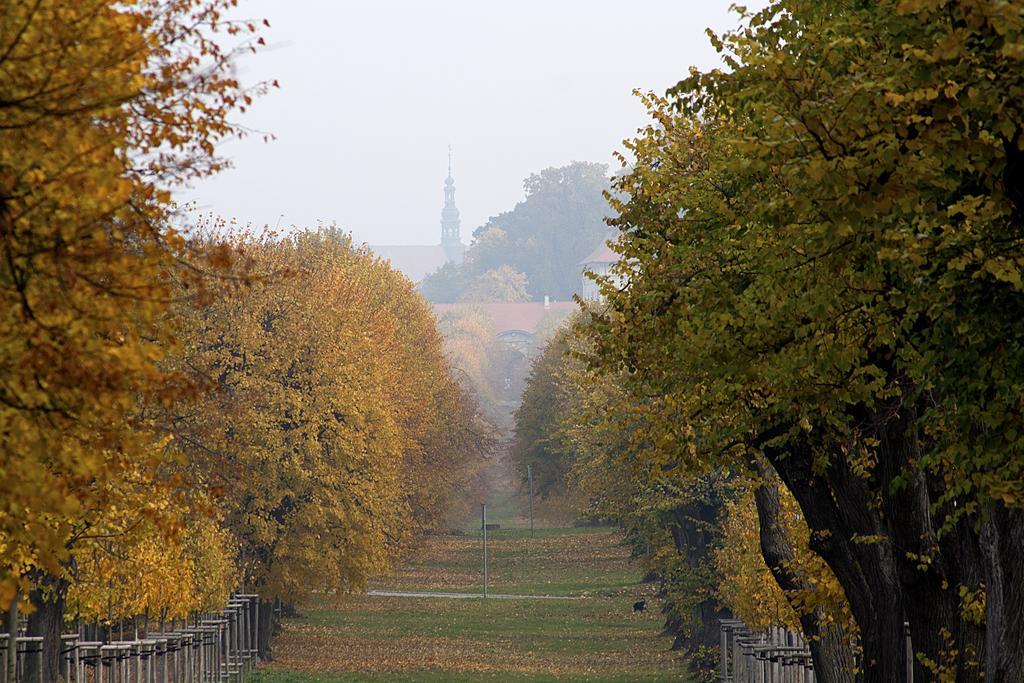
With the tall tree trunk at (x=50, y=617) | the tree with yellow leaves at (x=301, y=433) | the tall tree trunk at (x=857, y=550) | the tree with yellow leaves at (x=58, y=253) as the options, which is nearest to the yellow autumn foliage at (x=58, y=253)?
the tree with yellow leaves at (x=58, y=253)

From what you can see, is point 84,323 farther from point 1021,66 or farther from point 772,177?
point 772,177

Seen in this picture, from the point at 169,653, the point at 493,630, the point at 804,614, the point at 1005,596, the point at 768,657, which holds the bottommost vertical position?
the point at 493,630

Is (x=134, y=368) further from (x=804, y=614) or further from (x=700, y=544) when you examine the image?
(x=700, y=544)

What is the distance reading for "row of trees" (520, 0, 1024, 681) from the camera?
1043cm

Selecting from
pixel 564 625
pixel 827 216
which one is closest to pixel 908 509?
pixel 827 216

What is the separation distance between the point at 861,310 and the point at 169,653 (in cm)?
2264

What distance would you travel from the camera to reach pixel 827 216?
11.0 meters

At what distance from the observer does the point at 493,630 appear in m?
53.9

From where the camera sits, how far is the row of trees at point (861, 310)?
10.4 m

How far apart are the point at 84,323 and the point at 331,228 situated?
77.1 meters

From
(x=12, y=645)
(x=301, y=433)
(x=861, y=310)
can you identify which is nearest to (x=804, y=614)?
(x=861, y=310)

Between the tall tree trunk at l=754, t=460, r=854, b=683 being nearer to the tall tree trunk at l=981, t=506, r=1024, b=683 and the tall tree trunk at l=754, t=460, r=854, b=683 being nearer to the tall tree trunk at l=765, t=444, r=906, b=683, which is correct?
the tall tree trunk at l=765, t=444, r=906, b=683

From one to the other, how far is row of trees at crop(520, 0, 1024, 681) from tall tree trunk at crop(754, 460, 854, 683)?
0.10 ft

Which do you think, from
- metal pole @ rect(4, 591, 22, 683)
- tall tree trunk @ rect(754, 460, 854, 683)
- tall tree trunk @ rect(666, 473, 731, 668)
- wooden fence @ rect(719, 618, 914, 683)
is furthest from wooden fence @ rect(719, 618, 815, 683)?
metal pole @ rect(4, 591, 22, 683)
